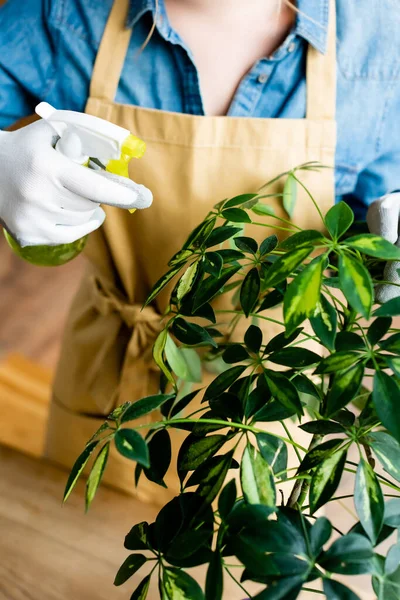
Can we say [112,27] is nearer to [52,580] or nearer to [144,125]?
[144,125]

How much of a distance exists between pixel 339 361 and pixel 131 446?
13 centimetres

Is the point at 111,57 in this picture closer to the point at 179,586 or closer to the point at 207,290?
the point at 207,290

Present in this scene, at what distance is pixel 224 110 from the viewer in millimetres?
786

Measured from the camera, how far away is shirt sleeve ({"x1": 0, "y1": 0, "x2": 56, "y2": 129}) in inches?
30.4

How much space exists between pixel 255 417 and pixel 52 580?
446 millimetres

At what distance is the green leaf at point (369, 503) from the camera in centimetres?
36

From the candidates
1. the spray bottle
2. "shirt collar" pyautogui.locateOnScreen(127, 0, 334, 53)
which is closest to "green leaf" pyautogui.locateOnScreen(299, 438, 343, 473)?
the spray bottle

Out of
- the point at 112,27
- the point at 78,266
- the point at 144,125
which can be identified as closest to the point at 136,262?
the point at 144,125

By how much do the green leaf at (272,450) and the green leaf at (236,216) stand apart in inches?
6.9

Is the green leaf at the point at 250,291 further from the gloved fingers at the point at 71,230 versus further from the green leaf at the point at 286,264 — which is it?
the gloved fingers at the point at 71,230

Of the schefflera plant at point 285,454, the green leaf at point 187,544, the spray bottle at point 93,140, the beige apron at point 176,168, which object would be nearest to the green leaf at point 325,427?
the schefflera plant at point 285,454

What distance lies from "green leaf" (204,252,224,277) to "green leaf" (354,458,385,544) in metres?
0.16

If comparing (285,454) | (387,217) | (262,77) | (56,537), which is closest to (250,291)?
(285,454)

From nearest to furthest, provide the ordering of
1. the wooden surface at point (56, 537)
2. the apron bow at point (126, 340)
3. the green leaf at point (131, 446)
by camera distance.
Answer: the green leaf at point (131, 446) → the wooden surface at point (56, 537) → the apron bow at point (126, 340)
